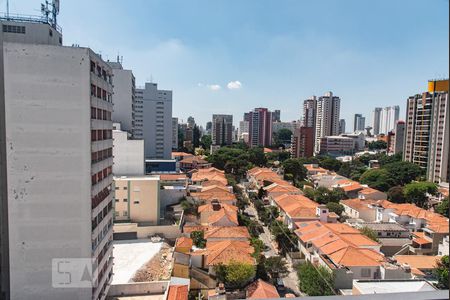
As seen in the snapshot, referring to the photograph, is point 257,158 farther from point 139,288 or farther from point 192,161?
point 139,288

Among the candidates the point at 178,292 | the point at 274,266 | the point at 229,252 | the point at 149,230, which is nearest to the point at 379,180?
the point at 274,266

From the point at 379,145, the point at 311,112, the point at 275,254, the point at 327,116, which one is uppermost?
the point at 311,112

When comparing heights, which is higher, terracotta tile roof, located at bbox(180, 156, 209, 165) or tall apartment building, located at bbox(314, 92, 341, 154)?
tall apartment building, located at bbox(314, 92, 341, 154)

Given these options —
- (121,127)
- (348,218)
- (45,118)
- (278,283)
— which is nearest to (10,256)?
(45,118)

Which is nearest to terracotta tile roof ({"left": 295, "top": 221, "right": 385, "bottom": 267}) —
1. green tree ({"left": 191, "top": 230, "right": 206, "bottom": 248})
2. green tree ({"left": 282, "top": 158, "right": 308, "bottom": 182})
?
green tree ({"left": 191, "top": 230, "right": 206, "bottom": 248})

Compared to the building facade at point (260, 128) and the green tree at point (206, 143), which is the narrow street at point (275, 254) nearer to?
the green tree at point (206, 143)

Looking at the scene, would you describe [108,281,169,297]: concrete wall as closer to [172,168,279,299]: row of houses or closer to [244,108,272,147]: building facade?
[172,168,279,299]: row of houses
